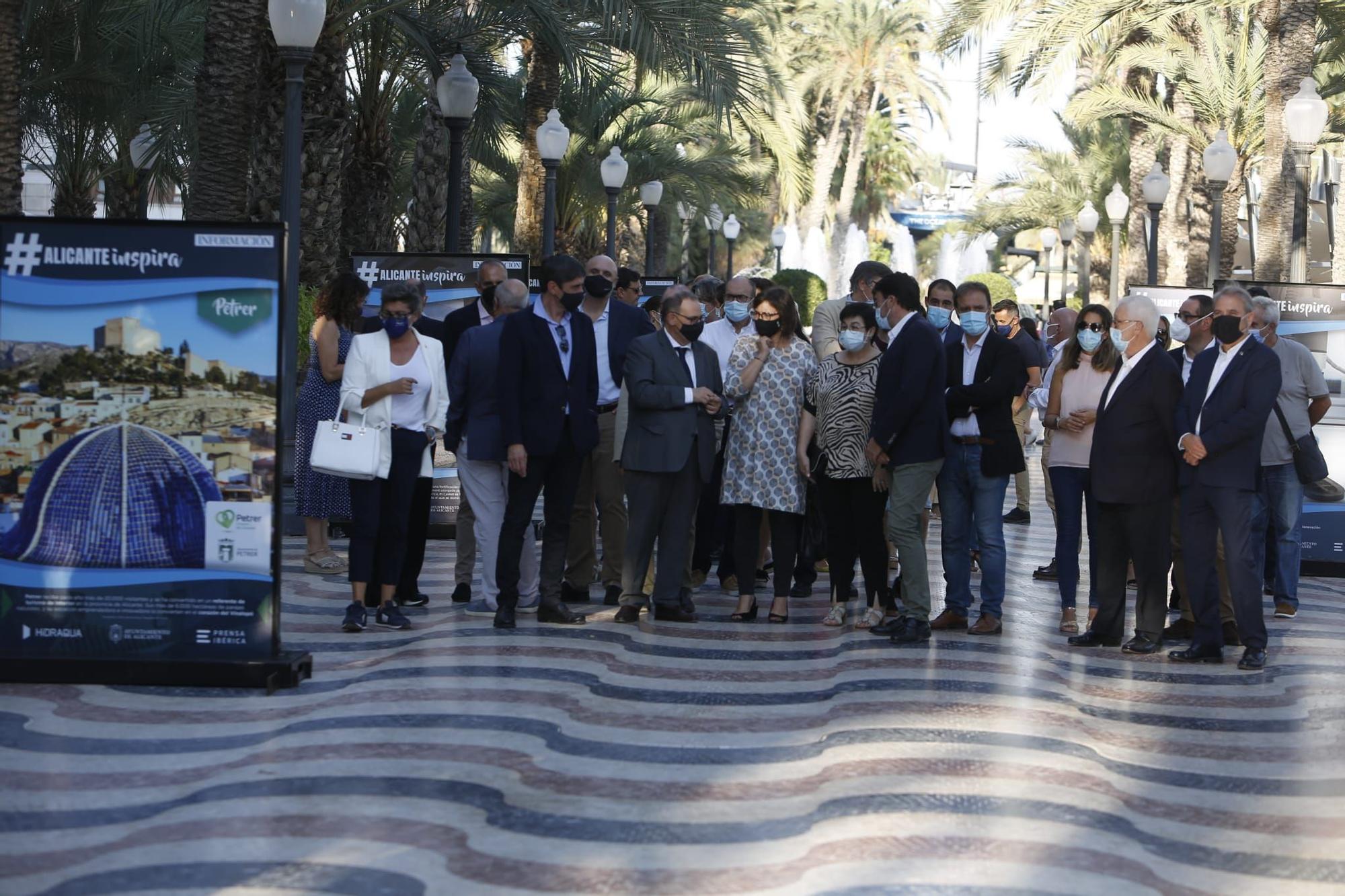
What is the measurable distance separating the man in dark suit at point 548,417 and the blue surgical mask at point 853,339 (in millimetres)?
1328

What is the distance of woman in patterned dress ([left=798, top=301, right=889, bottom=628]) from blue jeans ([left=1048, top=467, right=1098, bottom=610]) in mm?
1080

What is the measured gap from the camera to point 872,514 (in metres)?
9.20

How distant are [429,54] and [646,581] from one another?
9.10 meters

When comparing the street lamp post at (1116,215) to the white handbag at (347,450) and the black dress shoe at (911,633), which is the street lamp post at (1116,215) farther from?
the white handbag at (347,450)

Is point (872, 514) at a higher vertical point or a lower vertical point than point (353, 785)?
higher

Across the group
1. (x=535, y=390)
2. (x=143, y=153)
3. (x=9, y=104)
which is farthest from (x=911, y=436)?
(x=143, y=153)

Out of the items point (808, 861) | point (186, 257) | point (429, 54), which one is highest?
point (429, 54)

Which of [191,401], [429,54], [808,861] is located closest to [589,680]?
[191,401]

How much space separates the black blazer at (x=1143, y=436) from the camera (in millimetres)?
8789

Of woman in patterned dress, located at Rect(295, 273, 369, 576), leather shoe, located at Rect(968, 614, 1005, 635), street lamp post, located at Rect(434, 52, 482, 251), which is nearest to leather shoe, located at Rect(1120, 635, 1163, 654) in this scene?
leather shoe, located at Rect(968, 614, 1005, 635)

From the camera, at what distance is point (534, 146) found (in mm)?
24594

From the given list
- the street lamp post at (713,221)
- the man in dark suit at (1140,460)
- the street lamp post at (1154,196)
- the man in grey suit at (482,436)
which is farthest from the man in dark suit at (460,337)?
the street lamp post at (713,221)

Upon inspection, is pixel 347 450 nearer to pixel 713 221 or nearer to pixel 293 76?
pixel 293 76

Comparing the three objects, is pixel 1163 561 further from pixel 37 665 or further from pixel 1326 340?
pixel 37 665
